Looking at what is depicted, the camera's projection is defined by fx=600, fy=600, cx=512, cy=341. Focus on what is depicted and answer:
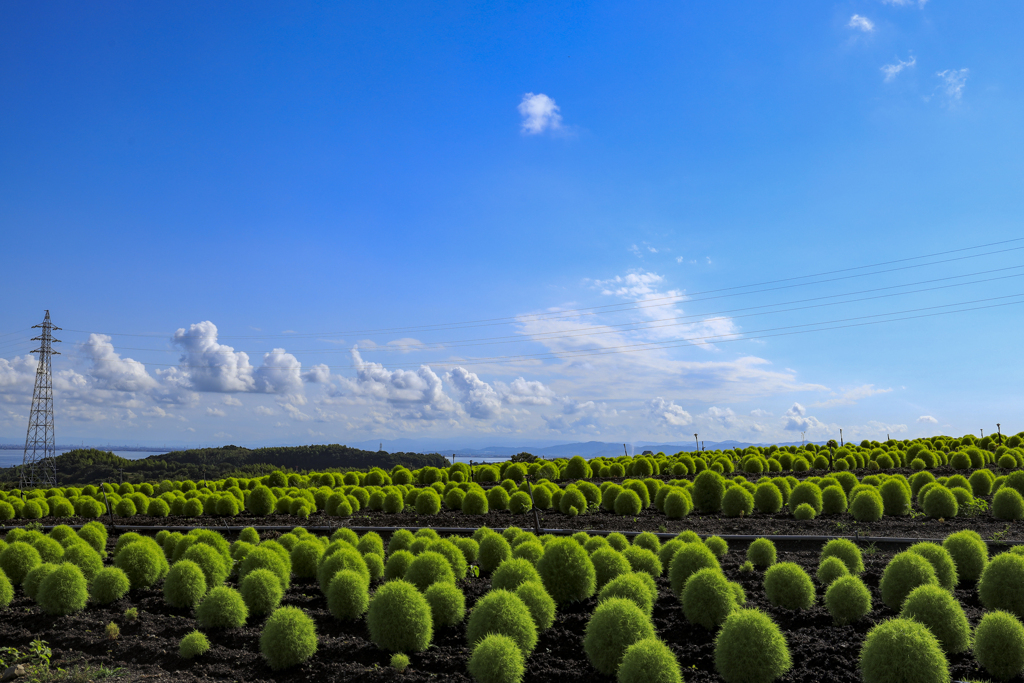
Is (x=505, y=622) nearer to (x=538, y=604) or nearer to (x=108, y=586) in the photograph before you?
(x=538, y=604)

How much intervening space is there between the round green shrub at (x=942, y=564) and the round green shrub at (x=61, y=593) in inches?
642

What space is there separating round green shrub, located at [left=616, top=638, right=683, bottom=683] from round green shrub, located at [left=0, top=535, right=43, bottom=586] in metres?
14.2

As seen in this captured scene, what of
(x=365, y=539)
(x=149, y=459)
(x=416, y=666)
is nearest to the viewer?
(x=416, y=666)

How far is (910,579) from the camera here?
34.3 ft

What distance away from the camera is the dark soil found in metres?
8.64

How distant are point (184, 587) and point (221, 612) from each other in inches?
75.3

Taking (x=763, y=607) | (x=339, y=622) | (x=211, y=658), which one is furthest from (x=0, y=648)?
(x=763, y=607)

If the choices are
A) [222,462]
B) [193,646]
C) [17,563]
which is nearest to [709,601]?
[193,646]

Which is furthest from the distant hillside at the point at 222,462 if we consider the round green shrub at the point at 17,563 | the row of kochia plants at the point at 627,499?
the round green shrub at the point at 17,563

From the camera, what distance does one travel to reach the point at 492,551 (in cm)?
1323

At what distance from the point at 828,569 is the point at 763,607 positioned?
6.19 ft

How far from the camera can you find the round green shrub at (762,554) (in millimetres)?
A: 13148

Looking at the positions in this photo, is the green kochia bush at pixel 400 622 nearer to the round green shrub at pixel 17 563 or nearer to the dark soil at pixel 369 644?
the dark soil at pixel 369 644

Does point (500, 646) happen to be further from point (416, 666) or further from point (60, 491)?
point (60, 491)
